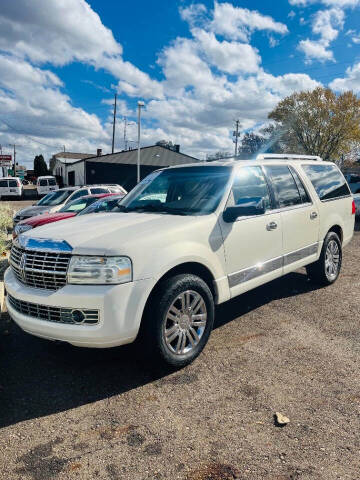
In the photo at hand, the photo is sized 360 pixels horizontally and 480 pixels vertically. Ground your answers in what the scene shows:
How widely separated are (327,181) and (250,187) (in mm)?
2054

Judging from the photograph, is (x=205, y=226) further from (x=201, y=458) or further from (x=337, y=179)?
(x=337, y=179)

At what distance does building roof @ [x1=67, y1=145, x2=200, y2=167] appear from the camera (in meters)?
38.5

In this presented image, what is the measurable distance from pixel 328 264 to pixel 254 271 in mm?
2075

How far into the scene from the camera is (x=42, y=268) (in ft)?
9.61

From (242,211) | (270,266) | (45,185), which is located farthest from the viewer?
(45,185)

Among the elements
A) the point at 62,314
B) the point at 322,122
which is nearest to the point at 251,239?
the point at 62,314

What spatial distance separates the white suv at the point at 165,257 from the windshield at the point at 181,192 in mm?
15

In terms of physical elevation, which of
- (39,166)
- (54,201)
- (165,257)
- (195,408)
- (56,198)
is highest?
(39,166)

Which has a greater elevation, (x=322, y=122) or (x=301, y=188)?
(x=322, y=122)

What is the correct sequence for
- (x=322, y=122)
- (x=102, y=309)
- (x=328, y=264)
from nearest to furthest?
(x=102, y=309) → (x=328, y=264) → (x=322, y=122)

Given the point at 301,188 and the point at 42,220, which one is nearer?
the point at 301,188

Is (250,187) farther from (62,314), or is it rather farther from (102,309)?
(62,314)

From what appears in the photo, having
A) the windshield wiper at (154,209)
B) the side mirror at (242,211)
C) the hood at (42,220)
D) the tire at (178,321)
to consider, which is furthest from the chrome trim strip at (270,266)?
the hood at (42,220)

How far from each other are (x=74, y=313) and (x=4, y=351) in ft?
4.94
